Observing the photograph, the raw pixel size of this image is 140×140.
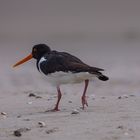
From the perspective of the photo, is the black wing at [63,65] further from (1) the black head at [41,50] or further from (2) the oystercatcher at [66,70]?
(1) the black head at [41,50]

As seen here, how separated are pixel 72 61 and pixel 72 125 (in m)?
2.52

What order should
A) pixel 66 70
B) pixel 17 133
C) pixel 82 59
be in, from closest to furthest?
pixel 17 133
pixel 66 70
pixel 82 59

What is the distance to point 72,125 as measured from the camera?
33.0 feet

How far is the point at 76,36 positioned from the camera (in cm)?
3494

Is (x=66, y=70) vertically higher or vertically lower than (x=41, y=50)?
lower

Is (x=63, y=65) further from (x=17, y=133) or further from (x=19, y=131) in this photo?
(x=17, y=133)

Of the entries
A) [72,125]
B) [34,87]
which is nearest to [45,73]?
[72,125]

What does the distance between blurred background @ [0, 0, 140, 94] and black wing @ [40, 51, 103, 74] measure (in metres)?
4.21

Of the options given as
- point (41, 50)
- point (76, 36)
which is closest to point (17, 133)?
point (41, 50)

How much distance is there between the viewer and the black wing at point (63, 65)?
12091 mm

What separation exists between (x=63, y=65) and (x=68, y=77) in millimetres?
213

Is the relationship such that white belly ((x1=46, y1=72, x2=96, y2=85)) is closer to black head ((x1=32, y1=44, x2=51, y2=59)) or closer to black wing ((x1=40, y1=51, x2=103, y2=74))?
black wing ((x1=40, y1=51, x2=103, y2=74))

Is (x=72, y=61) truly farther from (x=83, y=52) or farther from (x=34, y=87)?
(x=83, y=52)

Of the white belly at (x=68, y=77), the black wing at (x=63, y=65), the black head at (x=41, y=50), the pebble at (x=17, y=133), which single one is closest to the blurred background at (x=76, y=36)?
the black head at (x=41, y=50)
